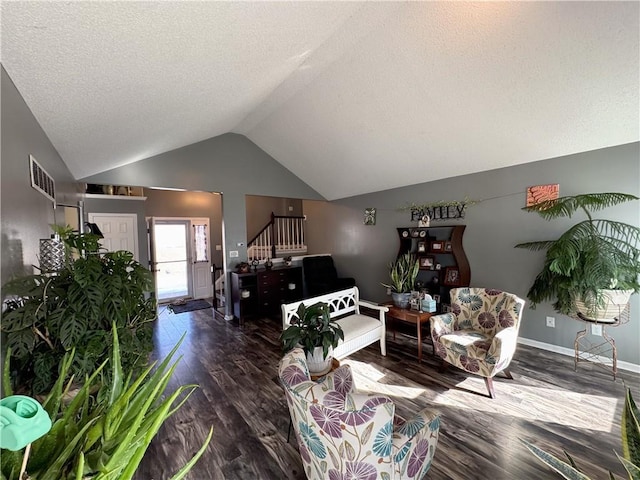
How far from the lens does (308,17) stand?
1.71 metres

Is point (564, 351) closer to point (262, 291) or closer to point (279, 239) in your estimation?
point (262, 291)

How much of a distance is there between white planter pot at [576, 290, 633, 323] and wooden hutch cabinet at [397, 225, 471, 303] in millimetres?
1369

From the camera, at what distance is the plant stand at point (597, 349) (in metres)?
2.65

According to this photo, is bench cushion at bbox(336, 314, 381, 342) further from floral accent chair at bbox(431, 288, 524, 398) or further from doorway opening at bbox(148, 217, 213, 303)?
doorway opening at bbox(148, 217, 213, 303)

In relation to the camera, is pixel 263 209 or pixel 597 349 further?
pixel 263 209

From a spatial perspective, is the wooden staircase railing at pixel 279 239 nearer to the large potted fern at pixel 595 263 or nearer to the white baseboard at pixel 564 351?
the white baseboard at pixel 564 351

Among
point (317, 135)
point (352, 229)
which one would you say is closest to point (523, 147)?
point (317, 135)

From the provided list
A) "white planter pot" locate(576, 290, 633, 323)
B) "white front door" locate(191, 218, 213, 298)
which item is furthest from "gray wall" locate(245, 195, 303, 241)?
"white planter pot" locate(576, 290, 633, 323)

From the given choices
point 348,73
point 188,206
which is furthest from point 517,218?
point 188,206

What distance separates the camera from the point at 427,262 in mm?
4234

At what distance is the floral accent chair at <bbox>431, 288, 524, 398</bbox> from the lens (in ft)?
7.64

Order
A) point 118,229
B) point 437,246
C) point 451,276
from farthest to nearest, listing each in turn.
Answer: point 118,229 < point 437,246 < point 451,276

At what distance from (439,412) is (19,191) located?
258cm

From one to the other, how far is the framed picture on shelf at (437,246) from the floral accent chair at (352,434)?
3066mm
